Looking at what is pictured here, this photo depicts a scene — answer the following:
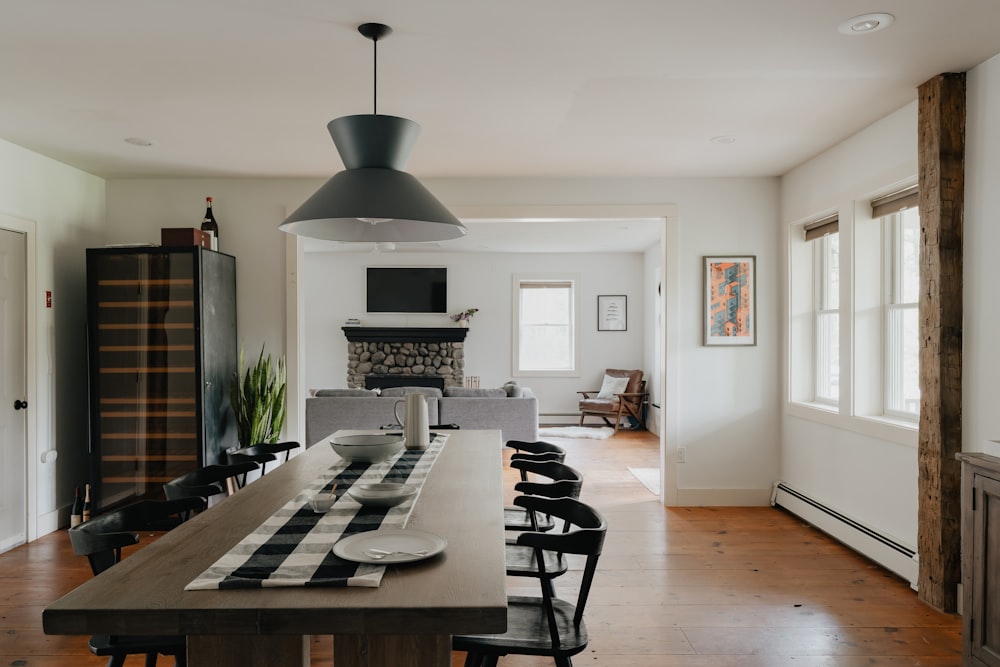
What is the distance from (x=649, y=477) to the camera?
20.4 feet

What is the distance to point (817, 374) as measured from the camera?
4.95 metres

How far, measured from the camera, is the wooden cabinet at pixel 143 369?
15.3 feet

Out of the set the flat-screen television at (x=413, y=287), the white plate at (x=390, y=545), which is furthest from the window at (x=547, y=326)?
the white plate at (x=390, y=545)

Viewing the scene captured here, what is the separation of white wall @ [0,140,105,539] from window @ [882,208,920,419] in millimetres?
5214

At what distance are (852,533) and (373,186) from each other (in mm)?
3524

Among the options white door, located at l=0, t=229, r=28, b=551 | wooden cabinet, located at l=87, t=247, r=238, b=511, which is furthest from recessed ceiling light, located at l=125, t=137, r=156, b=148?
white door, located at l=0, t=229, r=28, b=551

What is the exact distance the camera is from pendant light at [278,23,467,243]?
7.35ft

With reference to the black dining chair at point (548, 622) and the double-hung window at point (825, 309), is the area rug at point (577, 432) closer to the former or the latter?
the double-hung window at point (825, 309)

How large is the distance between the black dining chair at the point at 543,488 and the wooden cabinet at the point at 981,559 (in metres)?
1.46

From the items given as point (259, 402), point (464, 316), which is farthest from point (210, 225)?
point (464, 316)

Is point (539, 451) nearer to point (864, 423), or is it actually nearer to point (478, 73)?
point (478, 73)

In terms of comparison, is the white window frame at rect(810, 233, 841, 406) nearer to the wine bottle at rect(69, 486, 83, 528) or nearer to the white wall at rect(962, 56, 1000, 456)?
the white wall at rect(962, 56, 1000, 456)

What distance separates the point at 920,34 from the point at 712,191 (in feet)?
8.30

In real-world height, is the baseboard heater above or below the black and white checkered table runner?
below
